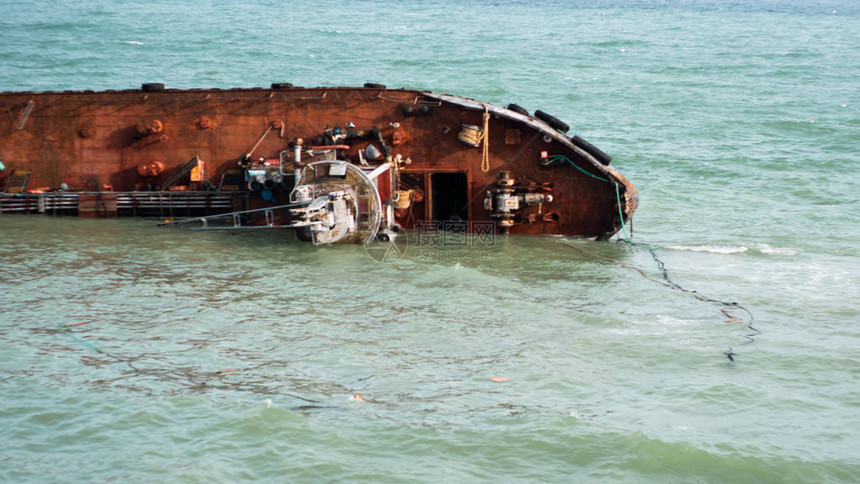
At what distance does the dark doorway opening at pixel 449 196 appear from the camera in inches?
782

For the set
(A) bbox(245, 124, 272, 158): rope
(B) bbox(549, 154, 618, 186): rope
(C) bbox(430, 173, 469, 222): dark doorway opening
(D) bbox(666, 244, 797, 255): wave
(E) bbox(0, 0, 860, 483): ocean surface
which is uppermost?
(A) bbox(245, 124, 272, 158): rope

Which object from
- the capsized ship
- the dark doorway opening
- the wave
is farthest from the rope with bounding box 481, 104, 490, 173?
the wave

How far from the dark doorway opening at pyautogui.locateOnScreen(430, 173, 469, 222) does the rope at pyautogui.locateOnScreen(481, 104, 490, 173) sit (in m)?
0.80

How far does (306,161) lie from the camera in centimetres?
1872

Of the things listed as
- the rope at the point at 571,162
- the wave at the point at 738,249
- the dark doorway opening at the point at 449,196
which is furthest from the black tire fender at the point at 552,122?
the wave at the point at 738,249

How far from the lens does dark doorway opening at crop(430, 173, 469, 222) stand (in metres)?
19.9

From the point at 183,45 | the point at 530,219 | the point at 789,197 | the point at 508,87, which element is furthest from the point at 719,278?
the point at 183,45

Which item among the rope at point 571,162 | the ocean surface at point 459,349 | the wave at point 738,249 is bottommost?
the ocean surface at point 459,349

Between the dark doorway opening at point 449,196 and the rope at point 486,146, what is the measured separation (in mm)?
798

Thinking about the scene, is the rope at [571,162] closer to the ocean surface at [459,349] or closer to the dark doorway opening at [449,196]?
the ocean surface at [459,349]

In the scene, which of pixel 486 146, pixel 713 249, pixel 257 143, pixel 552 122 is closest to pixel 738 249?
pixel 713 249

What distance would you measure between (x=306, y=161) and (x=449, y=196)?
3661mm

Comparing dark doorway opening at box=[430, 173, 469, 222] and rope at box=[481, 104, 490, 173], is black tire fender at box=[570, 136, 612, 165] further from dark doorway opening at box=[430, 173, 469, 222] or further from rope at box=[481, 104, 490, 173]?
dark doorway opening at box=[430, 173, 469, 222]

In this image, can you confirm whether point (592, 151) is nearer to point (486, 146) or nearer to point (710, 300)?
point (486, 146)
